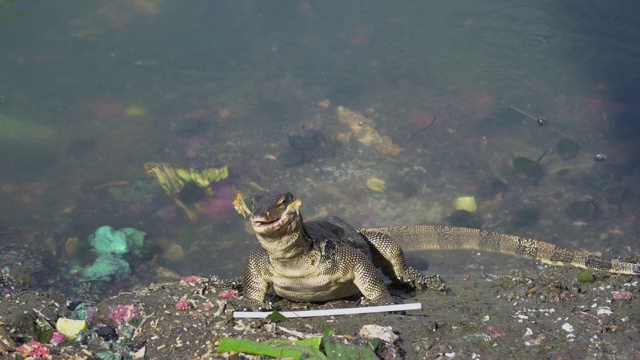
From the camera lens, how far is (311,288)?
5.18 meters

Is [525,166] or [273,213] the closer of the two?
[273,213]

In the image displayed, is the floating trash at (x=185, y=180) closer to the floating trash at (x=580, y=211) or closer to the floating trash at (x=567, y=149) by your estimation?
the floating trash at (x=580, y=211)

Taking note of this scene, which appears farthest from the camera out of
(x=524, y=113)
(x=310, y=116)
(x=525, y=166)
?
(x=310, y=116)

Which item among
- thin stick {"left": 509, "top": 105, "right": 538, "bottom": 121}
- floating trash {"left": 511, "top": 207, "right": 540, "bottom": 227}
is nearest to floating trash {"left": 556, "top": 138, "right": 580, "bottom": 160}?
thin stick {"left": 509, "top": 105, "right": 538, "bottom": 121}

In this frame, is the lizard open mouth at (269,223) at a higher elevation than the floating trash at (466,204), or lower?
higher

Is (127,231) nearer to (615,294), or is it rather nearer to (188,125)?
(188,125)

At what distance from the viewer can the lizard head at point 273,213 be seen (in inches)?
166

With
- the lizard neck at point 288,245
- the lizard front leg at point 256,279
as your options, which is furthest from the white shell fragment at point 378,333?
the lizard front leg at point 256,279

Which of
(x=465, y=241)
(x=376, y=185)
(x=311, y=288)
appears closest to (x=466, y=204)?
(x=376, y=185)

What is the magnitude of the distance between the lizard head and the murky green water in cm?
469

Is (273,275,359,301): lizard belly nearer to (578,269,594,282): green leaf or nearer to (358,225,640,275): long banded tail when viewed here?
(578,269,594,282): green leaf

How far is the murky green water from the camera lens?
10.0 m

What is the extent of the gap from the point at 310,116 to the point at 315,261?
8089 mm

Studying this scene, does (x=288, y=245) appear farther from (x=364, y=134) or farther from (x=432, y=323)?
(x=364, y=134)
